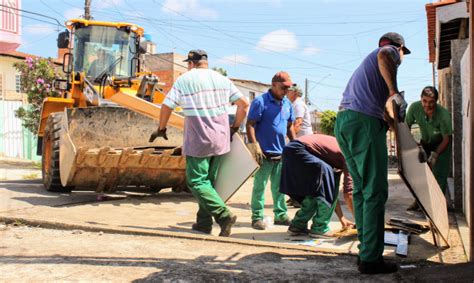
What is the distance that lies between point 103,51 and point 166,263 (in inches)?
274

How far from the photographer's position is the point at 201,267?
3646mm

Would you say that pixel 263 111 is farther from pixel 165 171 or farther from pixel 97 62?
pixel 97 62

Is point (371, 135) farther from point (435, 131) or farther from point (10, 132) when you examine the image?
point (10, 132)

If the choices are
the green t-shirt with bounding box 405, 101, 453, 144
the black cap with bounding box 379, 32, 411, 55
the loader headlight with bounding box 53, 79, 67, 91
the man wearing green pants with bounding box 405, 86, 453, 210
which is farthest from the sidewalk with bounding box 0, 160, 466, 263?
the loader headlight with bounding box 53, 79, 67, 91

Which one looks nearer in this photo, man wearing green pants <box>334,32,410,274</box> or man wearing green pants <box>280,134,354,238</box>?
man wearing green pants <box>334,32,410,274</box>

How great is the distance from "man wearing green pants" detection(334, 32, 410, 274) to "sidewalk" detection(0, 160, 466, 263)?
50 cm

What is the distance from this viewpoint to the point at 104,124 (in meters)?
7.88

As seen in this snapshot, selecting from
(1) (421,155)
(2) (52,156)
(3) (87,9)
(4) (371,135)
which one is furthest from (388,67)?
(3) (87,9)

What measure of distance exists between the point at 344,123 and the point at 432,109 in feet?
10.5

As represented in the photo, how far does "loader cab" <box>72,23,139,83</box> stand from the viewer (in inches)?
385

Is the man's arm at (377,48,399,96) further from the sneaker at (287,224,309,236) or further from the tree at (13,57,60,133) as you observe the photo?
the tree at (13,57,60,133)

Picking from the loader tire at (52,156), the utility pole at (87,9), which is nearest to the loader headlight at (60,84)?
the loader tire at (52,156)

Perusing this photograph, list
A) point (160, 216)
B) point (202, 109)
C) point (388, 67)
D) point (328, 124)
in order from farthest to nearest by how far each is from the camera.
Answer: point (328, 124), point (160, 216), point (202, 109), point (388, 67)

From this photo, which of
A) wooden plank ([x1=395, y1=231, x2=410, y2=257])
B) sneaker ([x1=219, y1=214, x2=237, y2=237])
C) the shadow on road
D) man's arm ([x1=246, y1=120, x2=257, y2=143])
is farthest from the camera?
man's arm ([x1=246, y1=120, x2=257, y2=143])
